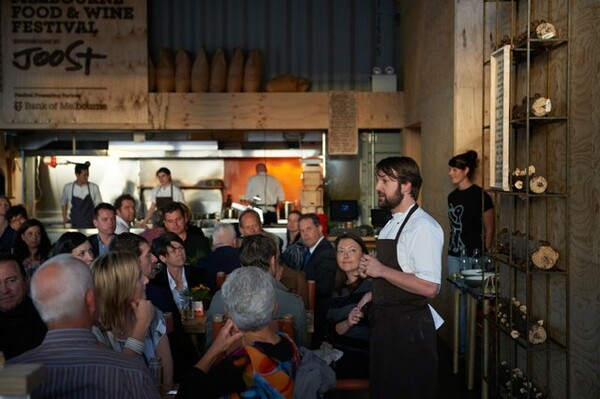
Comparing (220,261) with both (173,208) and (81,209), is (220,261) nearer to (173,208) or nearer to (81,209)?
(173,208)

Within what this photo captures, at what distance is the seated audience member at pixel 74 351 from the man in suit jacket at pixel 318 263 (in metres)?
3.05

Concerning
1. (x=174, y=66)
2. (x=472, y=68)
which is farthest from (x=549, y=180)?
(x=174, y=66)

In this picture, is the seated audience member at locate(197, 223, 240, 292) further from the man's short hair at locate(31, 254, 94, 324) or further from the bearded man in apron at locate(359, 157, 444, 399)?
the man's short hair at locate(31, 254, 94, 324)

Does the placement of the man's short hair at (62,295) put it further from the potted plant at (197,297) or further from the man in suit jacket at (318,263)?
the man in suit jacket at (318,263)

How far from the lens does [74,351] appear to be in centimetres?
204

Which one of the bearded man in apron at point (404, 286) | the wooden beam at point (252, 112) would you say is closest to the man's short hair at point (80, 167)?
the wooden beam at point (252, 112)

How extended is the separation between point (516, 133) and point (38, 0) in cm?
716

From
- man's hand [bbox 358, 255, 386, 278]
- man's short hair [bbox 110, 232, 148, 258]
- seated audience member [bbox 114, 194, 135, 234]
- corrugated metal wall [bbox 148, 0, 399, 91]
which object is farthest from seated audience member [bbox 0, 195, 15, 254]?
man's hand [bbox 358, 255, 386, 278]

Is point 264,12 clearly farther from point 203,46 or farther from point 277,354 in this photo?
point 277,354

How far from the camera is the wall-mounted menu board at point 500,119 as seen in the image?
4.59 m

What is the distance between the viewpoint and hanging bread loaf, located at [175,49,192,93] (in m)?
9.87

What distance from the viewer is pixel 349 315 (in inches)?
159

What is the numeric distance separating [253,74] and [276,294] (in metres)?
6.48

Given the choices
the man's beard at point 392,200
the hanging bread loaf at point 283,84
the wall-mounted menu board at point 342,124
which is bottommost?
the man's beard at point 392,200
